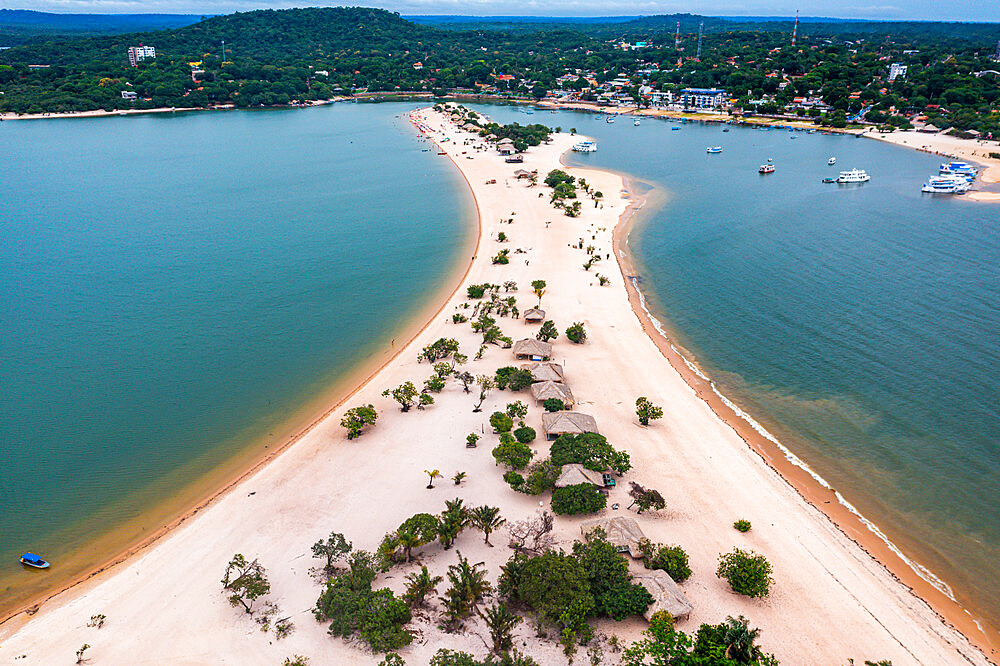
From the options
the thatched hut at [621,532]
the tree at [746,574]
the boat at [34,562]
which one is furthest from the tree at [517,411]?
the boat at [34,562]

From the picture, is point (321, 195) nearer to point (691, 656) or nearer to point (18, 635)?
point (18, 635)

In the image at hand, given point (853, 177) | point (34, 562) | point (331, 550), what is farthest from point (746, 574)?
point (853, 177)

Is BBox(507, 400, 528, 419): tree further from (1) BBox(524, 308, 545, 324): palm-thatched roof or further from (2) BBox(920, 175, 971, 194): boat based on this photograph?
(2) BBox(920, 175, 971, 194): boat

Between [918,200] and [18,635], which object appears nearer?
[18,635]

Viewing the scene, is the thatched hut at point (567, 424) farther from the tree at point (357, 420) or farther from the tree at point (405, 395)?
the tree at point (357, 420)

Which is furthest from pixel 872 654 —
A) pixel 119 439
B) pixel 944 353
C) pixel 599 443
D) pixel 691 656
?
pixel 119 439

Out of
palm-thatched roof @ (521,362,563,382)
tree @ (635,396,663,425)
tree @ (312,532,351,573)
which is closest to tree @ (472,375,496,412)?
palm-thatched roof @ (521,362,563,382)
